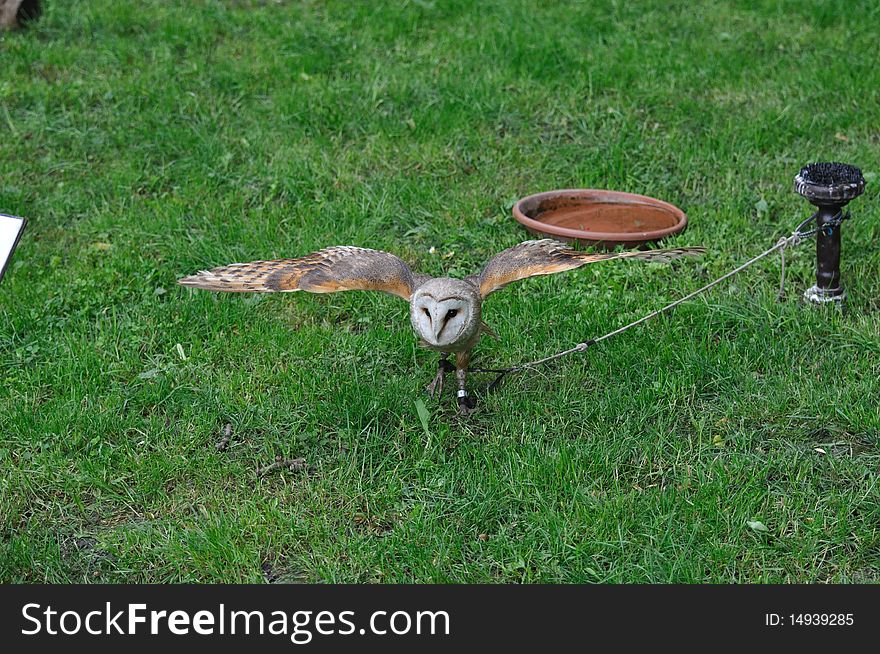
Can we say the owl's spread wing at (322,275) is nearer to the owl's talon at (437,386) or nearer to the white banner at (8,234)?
the owl's talon at (437,386)

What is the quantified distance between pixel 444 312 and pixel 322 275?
1.72 feet

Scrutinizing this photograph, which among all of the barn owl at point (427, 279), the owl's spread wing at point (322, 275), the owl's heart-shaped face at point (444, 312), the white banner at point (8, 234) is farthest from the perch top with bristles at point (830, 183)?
the white banner at point (8, 234)

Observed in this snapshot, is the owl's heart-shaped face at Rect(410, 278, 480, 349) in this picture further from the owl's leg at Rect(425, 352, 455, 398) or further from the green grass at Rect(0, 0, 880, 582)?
the green grass at Rect(0, 0, 880, 582)

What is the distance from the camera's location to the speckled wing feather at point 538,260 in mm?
3914

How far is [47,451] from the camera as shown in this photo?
167 inches

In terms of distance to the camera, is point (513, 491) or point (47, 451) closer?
point (513, 491)

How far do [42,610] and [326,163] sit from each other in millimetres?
3595

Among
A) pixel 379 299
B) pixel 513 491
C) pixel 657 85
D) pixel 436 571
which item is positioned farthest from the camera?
pixel 657 85

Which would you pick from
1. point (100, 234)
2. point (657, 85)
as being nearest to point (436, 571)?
point (100, 234)

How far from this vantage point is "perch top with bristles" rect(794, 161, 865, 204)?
464 cm

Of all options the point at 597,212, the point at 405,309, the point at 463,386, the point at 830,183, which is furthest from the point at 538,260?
the point at 597,212

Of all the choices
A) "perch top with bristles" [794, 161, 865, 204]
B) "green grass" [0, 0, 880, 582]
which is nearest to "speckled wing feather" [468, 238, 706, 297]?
"green grass" [0, 0, 880, 582]

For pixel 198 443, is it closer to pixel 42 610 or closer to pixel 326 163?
pixel 42 610

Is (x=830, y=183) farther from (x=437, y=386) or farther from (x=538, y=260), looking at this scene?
(x=437, y=386)
